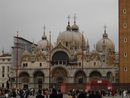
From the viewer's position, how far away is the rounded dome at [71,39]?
3708 inches

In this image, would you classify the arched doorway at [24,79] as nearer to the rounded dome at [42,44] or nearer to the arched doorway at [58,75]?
the arched doorway at [58,75]

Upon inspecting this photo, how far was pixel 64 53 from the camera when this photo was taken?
289ft

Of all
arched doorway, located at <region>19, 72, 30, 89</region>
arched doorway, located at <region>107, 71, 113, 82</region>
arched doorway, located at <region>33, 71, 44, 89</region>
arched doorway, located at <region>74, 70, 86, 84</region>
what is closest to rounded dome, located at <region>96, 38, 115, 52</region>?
arched doorway, located at <region>107, 71, 113, 82</region>

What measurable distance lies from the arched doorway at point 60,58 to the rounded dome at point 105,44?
12.0 metres

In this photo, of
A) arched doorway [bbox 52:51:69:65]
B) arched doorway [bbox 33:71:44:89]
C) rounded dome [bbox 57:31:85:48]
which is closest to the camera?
arched doorway [bbox 33:71:44:89]

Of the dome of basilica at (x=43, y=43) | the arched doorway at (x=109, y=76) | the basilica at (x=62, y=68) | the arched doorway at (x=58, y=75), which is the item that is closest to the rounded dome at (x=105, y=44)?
the basilica at (x=62, y=68)

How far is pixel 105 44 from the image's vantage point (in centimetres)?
9850

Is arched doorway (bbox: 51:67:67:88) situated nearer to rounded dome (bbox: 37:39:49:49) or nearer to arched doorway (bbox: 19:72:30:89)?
arched doorway (bbox: 19:72:30:89)

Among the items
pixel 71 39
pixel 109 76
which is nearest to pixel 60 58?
pixel 71 39

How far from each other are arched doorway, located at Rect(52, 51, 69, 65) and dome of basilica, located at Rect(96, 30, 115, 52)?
1195 cm

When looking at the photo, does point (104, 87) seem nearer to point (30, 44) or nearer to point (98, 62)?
point (98, 62)

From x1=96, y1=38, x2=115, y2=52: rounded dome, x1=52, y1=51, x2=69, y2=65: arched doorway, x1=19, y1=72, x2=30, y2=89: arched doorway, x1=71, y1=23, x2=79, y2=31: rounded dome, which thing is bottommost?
x1=19, y1=72, x2=30, y2=89: arched doorway

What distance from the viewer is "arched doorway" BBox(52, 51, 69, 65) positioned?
287 ft

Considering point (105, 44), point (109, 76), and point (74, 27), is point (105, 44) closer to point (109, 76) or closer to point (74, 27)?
point (74, 27)
